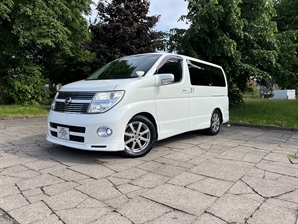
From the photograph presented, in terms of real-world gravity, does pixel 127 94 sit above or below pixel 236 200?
above

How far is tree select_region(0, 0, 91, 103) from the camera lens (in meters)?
9.23

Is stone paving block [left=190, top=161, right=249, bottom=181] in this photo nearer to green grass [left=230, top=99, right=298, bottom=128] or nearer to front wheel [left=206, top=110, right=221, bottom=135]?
front wheel [left=206, top=110, right=221, bottom=135]

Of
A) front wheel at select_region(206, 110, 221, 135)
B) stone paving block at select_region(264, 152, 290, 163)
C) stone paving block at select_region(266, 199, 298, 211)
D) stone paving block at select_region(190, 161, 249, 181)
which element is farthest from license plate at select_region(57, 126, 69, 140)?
front wheel at select_region(206, 110, 221, 135)

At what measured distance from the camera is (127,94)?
3.73 meters

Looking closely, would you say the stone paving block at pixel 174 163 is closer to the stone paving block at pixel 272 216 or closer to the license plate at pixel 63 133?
the stone paving block at pixel 272 216

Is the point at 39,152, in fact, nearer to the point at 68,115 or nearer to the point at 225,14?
the point at 68,115

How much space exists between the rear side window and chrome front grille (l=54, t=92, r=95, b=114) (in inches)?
91.1

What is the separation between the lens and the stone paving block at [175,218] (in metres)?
2.14

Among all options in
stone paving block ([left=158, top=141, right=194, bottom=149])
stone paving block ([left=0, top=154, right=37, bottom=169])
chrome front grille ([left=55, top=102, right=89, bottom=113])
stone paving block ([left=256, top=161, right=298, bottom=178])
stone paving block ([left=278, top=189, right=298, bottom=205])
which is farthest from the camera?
stone paving block ([left=158, top=141, right=194, bottom=149])

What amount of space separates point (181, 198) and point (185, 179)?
1.74ft

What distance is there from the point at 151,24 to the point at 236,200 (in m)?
11.5

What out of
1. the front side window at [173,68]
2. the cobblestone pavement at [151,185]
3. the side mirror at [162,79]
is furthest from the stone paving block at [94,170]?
the front side window at [173,68]

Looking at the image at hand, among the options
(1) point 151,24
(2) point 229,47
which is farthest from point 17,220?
(1) point 151,24

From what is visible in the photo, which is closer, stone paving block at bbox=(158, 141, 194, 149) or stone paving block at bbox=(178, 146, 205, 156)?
stone paving block at bbox=(178, 146, 205, 156)
